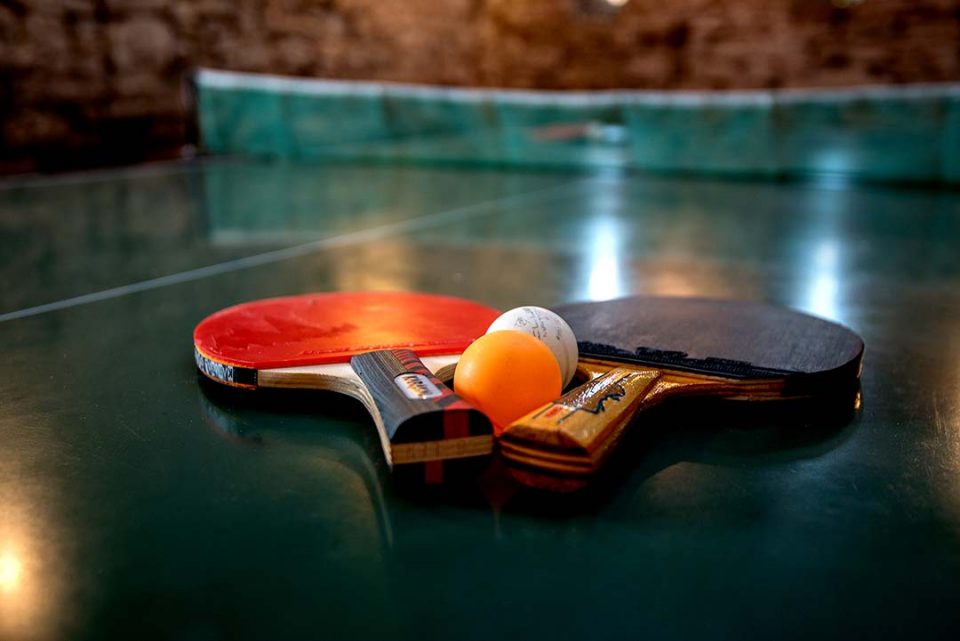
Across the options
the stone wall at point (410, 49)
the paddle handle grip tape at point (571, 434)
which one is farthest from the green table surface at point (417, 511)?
the stone wall at point (410, 49)

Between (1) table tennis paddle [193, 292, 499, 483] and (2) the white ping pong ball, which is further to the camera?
(2) the white ping pong ball

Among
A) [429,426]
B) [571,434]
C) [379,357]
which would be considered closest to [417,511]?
[429,426]

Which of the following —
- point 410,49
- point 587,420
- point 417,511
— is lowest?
point 417,511

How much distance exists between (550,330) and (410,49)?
11.8 m

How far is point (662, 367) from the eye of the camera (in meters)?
1.79

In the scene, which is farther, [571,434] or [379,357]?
[379,357]

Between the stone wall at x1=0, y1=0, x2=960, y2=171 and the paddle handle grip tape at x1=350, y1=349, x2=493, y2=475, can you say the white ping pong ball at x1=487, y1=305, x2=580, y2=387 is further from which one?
the stone wall at x1=0, y1=0, x2=960, y2=171

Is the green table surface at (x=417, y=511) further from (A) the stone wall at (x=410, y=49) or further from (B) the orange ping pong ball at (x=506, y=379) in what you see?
(A) the stone wall at (x=410, y=49)

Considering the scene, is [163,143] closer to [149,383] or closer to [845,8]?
[149,383]

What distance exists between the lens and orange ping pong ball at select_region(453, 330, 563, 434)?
156cm

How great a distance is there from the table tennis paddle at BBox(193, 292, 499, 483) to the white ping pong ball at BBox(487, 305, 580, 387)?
13 centimetres

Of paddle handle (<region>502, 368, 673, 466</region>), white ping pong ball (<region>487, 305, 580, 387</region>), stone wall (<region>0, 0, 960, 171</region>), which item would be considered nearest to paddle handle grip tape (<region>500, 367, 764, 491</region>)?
paddle handle (<region>502, 368, 673, 466</region>)

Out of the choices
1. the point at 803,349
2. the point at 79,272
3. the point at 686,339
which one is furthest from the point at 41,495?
the point at 79,272

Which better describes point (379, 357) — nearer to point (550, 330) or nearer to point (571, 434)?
point (550, 330)
